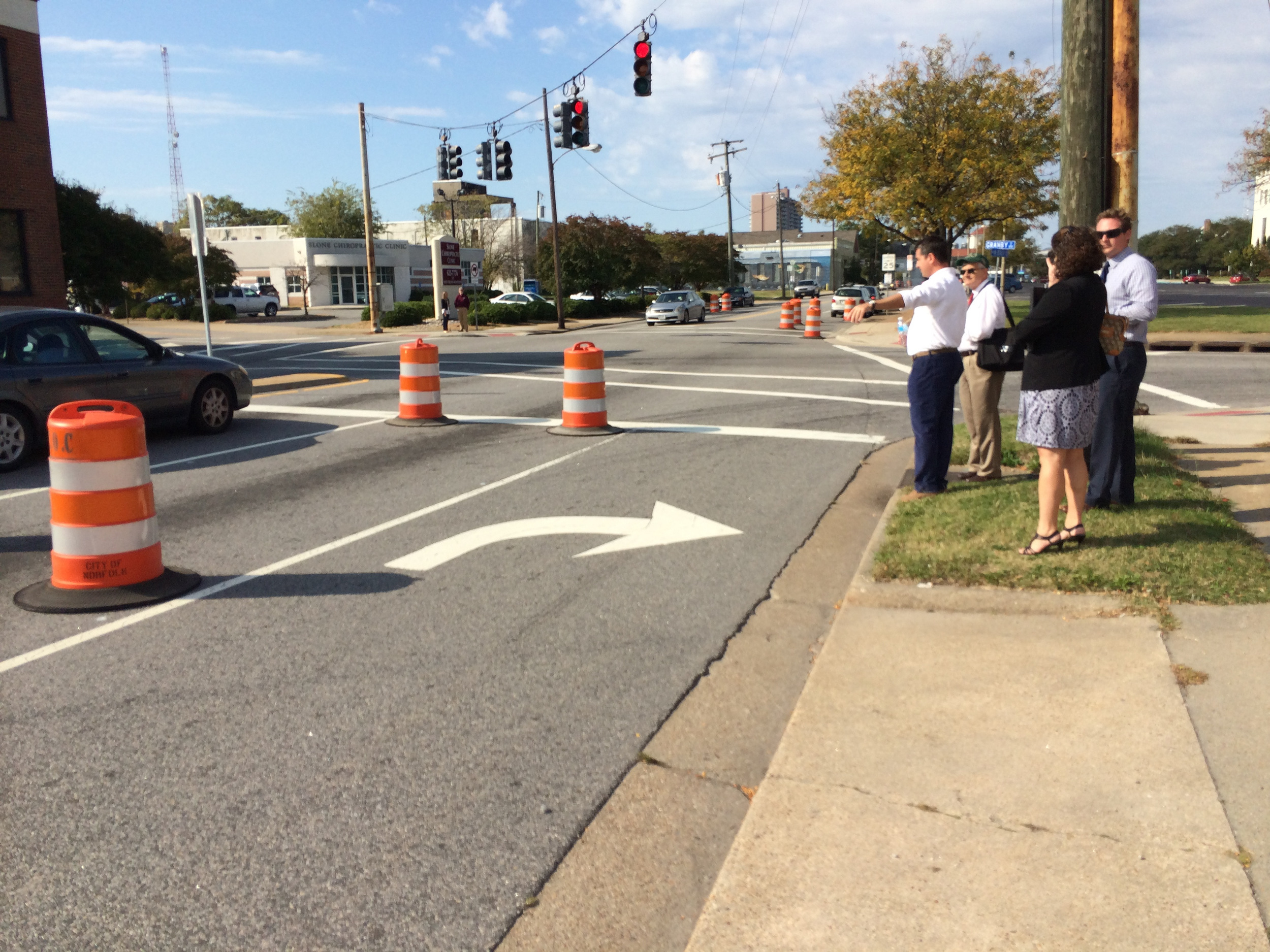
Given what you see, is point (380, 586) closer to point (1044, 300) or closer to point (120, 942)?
point (120, 942)

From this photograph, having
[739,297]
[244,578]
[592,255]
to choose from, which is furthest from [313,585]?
[739,297]

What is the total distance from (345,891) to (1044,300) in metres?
4.72

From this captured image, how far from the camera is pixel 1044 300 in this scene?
584 centimetres

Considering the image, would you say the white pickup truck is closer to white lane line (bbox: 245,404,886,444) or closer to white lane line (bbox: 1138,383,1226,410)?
white lane line (bbox: 245,404,886,444)

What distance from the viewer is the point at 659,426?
1216cm

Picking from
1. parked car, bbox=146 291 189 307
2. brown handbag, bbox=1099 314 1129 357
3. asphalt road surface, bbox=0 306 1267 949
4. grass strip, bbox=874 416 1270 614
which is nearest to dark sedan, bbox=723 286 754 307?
parked car, bbox=146 291 189 307

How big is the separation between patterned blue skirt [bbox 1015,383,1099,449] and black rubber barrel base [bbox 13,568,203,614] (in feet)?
16.0

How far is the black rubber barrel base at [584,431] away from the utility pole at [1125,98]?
550 cm

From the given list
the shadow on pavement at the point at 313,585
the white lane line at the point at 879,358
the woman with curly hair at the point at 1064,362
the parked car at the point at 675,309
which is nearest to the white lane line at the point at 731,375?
the white lane line at the point at 879,358

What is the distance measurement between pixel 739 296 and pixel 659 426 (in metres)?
60.4

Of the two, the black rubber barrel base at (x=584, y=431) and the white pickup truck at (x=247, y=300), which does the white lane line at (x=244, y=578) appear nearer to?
the black rubber barrel base at (x=584, y=431)

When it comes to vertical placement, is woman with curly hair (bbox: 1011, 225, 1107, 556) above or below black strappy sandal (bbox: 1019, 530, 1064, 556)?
above

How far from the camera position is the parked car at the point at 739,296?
6988cm

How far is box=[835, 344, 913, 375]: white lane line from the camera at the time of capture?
65.5 feet
